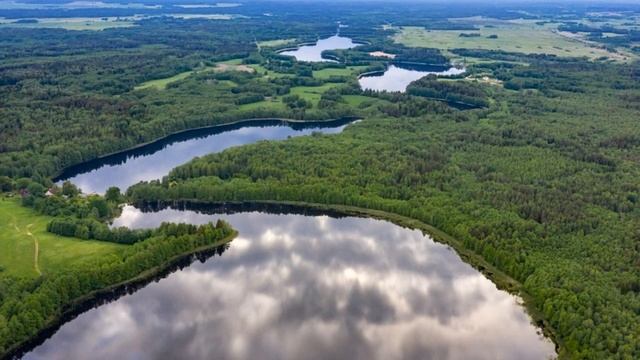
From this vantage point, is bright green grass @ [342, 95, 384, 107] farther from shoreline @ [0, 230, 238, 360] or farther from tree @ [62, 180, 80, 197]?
shoreline @ [0, 230, 238, 360]

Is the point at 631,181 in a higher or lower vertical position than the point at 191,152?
higher

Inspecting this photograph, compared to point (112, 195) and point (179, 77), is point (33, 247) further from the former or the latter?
point (179, 77)

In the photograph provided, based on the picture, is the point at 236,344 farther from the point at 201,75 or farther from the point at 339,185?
the point at 201,75

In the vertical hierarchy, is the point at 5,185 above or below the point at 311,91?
above

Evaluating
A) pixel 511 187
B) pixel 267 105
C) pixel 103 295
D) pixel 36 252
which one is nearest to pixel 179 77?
pixel 267 105

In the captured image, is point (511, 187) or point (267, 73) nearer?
point (511, 187)

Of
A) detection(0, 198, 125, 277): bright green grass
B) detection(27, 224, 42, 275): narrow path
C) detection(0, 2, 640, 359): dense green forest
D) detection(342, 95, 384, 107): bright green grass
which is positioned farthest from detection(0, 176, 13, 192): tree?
detection(342, 95, 384, 107): bright green grass

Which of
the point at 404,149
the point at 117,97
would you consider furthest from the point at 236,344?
the point at 117,97
